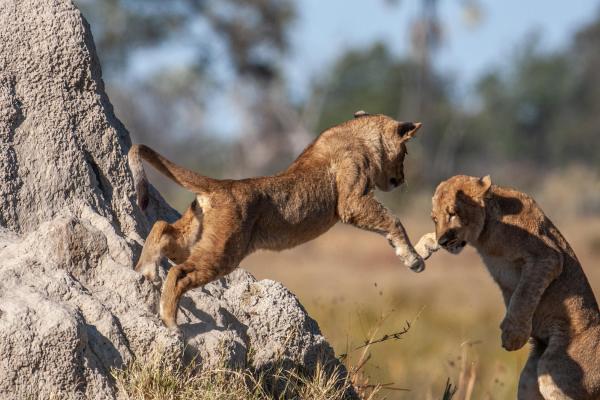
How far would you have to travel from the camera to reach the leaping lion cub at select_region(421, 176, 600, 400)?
23.4 ft

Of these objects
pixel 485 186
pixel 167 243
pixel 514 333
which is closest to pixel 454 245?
pixel 485 186

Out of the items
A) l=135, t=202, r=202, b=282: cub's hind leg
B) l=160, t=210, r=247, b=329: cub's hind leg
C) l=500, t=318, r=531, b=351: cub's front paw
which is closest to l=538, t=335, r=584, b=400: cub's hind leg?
l=500, t=318, r=531, b=351: cub's front paw

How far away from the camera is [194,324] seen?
21.2 ft

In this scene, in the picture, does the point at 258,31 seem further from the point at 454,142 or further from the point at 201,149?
the point at 201,149

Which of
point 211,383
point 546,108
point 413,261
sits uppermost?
point 546,108

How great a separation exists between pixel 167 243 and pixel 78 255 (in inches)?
18.0

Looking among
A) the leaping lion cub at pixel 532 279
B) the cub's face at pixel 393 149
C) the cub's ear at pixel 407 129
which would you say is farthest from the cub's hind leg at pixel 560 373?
the cub's ear at pixel 407 129

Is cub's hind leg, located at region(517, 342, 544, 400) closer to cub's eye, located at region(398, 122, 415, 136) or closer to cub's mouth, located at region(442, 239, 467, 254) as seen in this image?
cub's mouth, located at region(442, 239, 467, 254)

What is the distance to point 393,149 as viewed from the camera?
25.6 feet

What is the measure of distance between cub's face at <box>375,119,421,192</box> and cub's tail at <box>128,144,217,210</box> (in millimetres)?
1597

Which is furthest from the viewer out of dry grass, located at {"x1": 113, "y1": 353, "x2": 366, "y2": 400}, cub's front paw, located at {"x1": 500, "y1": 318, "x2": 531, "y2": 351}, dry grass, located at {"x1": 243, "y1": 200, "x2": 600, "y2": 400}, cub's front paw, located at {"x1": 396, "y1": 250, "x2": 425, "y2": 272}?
dry grass, located at {"x1": 243, "y1": 200, "x2": 600, "y2": 400}

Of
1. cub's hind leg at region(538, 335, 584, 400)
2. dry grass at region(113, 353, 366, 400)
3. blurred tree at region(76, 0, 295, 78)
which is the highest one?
blurred tree at region(76, 0, 295, 78)

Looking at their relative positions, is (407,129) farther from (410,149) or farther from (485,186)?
(410,149)

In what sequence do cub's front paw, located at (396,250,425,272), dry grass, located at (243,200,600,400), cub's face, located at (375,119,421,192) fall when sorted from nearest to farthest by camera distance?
cub's front paw, located at (396,250,425,272) → cub's face, located at (375,119,421,192) → dry grass, located at (243,200,600,400)
